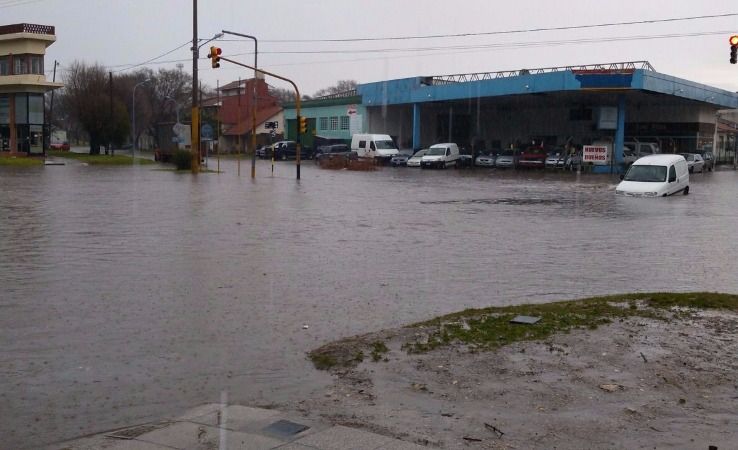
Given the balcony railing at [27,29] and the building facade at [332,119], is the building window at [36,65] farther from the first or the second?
the building facade at [332,119]

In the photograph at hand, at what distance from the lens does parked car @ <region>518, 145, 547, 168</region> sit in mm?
60062

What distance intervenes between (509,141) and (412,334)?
68879 mm

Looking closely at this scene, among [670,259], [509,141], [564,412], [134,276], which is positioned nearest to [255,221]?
[134,276]

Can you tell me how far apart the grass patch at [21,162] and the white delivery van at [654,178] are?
1554 inches

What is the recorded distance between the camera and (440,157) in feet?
201

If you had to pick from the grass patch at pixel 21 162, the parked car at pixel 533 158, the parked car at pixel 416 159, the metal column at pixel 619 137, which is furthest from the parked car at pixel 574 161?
the grass patch at pixel 21 162

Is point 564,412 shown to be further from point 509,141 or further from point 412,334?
point 509,141

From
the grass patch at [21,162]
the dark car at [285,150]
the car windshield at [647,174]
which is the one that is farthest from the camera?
the dark car at [285,150]

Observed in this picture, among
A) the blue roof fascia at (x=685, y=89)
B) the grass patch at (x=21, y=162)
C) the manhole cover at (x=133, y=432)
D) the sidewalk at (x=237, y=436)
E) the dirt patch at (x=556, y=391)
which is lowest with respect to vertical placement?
the manhole cover at (x=133, y=432)

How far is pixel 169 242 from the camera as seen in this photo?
53.8 feet

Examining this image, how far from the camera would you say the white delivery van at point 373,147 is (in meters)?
66.6

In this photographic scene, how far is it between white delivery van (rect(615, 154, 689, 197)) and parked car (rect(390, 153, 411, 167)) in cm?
3309

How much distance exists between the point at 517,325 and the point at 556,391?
208 cm

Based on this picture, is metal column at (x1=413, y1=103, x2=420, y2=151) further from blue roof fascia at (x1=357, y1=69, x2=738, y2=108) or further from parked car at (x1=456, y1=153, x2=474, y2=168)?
parked car at (x1=456, y1=153, x2=474, y2=168)
